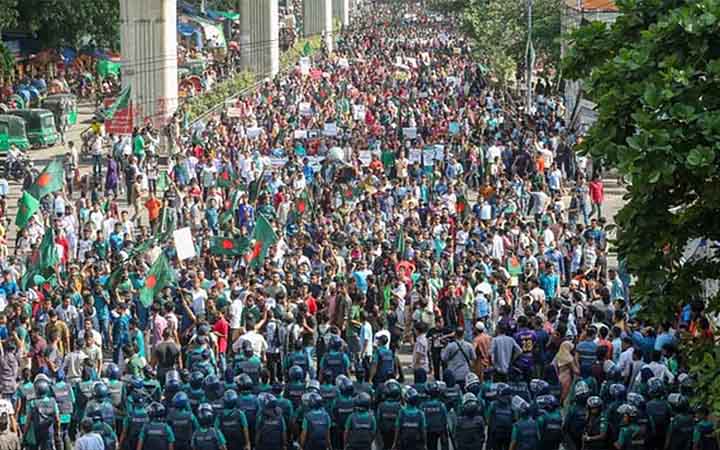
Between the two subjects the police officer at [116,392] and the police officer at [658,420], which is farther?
the police officer at [116,392]

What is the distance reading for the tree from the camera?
1357 cm

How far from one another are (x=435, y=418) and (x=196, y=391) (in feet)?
8.41

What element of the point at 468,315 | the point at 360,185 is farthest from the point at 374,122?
the point at 468,315

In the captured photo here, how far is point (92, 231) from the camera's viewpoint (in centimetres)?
2891

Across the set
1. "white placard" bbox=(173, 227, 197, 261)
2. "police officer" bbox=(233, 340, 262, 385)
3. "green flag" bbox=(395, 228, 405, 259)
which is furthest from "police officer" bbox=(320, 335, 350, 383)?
"green flag" bbox=(395, 228, 405, 259)

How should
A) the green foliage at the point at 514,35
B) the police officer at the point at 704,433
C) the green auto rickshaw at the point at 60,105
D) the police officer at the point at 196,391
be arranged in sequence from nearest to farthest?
1. the police officer at the point at 704,433
2. the police officer at the point at 196,391
3. the green auto rickshaw at the point at 60,105
4. the green foliage at the point at 514,35

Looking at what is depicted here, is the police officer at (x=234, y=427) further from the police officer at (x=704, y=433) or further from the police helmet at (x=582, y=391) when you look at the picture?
the police officer at (x=704, y=433)

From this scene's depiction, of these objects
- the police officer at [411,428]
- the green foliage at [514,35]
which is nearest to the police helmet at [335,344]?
the police officer at [411,428]

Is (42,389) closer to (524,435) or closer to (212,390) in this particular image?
(212,390)

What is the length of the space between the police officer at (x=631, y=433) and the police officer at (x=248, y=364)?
423 cm

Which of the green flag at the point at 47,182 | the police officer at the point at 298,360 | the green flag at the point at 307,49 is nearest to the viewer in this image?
the police officer at the point at 298,360

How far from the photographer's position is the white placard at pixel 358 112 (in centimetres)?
4575

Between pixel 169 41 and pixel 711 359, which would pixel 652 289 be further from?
pixel 169 41

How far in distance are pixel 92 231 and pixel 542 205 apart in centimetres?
821
